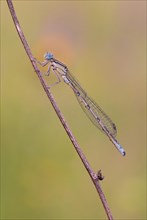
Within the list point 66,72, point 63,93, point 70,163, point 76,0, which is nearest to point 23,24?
point 76,0

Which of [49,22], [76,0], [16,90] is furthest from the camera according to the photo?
[76,0]

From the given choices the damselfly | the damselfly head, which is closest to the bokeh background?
the damselfly

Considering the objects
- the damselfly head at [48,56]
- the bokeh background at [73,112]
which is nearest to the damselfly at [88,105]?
the damselfly head at [48,56]

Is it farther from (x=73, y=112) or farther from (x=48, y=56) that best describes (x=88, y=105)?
(x=73, y=112)

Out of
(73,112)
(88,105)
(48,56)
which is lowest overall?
(88,105)

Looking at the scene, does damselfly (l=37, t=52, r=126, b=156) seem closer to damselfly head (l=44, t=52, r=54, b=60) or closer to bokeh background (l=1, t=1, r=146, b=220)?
damselfly head (l=44, t=52, r=54, b=60)

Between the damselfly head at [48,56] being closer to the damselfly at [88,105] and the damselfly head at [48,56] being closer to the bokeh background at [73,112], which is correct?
the damselfly at [88,105]

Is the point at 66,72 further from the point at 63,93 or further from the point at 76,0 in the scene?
the point at 76,0

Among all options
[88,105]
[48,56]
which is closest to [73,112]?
[88,105]
